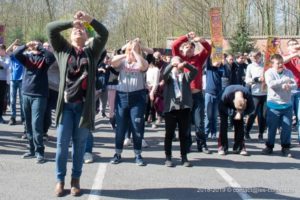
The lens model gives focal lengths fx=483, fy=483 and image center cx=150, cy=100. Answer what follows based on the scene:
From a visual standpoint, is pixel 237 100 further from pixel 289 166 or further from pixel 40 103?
pixel 40 103

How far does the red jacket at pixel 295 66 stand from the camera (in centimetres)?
1016

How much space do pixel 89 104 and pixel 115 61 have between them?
83.7 inches

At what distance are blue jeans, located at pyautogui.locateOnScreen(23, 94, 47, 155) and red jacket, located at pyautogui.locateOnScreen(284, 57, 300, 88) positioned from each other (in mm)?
5194

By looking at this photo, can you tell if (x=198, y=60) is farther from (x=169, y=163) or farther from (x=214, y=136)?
(x=214, y=136)

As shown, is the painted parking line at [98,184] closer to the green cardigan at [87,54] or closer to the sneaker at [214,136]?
the green cardigan at [87,54]

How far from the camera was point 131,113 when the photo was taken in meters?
8.14

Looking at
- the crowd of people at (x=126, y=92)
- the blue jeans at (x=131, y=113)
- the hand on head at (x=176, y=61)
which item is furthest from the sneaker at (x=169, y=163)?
the hand on head at (x=176, y=61)

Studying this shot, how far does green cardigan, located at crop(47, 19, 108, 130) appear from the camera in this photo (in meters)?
6.00

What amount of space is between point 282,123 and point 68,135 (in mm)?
4943

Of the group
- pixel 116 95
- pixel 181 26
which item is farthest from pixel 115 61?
pixel 181 26

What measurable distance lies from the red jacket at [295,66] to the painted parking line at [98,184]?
4635 millimetres

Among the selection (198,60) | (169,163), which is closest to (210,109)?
(198,60)

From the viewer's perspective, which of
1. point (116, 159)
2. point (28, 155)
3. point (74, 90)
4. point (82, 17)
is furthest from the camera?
point (28, 155)

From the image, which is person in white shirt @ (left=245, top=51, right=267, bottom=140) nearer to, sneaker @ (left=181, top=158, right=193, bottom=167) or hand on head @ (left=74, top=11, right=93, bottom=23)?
sneaker @ (left=181, top=158, right=193, bottom=167)
